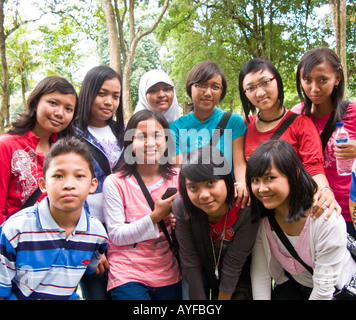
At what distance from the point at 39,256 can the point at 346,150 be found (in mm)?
2358

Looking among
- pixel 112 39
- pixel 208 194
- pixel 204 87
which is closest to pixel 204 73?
pixel 204 87

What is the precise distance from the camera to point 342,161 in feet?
8.42

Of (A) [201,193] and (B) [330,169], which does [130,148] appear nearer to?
(A) [201,193]

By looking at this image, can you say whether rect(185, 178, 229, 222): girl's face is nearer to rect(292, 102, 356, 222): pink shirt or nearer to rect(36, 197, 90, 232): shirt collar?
rect(36, 197, 90, 232): shirt collar

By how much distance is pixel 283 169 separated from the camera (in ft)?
6.82

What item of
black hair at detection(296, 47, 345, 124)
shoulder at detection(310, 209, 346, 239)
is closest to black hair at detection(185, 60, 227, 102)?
black hair at detection(296, 47, 345, 124)

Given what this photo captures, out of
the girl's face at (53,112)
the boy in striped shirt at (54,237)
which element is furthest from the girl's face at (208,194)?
the girl's face at (53,112)

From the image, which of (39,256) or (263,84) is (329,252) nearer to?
(263,84)

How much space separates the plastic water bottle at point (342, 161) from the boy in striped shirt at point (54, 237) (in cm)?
196

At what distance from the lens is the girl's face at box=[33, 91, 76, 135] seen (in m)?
2.47

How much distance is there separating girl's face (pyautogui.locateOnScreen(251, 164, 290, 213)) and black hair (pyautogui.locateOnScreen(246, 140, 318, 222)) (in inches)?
1.1

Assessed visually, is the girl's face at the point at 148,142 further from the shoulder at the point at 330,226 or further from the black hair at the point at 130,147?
the shoulder at the point at 330,226

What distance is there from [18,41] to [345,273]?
20.9 m

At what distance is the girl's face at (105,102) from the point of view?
280cm
